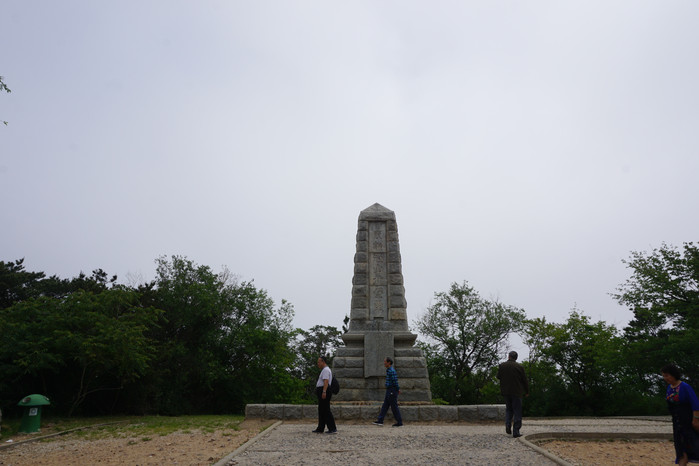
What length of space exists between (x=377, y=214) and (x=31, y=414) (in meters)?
9.29

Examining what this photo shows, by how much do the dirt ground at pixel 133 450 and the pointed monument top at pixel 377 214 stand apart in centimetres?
660

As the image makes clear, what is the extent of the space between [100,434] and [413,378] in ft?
22.7

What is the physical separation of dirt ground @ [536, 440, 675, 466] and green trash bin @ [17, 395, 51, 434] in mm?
9800

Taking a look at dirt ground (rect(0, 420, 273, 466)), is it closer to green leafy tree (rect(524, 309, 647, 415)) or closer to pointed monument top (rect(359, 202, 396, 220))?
pointed monument top (rect(359, 202, 396, 220))

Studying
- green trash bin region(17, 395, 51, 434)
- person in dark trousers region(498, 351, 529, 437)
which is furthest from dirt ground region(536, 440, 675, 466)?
green trash bin region(17, 395, 51, 434)

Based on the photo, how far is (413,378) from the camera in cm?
1246

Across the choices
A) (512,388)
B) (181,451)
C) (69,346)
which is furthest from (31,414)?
(512,388)

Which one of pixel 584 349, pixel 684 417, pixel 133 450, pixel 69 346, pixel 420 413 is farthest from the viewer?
pixel 584 349

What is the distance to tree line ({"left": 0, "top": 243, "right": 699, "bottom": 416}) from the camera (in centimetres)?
1450

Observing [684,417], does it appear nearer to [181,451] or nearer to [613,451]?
[613,451]

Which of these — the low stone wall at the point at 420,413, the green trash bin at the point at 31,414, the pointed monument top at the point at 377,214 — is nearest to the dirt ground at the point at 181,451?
the green trash bin at the point at 31,414

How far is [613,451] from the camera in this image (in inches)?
293

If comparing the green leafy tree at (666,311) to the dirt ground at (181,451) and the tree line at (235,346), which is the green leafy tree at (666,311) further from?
the dirt ground at (181,451)

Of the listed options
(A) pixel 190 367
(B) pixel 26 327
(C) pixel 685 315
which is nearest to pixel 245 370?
(A) pixel 190 367
